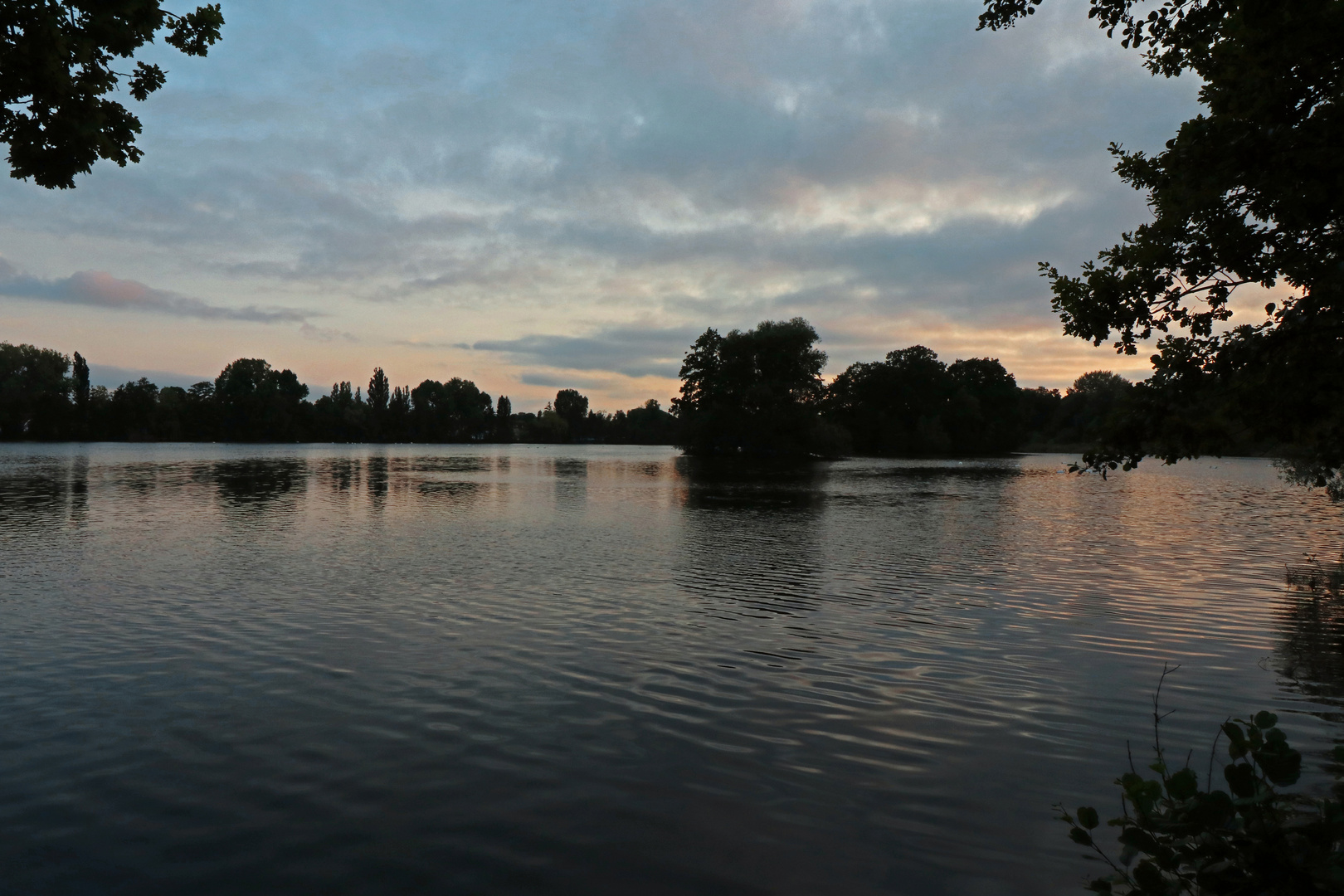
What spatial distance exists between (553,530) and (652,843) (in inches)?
1034

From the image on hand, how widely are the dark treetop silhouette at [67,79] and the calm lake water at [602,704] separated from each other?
7.87 metres

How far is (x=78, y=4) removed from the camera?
35.8 feet

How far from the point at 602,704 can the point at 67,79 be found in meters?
11.4

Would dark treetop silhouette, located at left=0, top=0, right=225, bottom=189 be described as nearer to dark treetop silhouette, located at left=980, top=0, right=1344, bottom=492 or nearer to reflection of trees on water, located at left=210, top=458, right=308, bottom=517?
dark treetop silhouette, located at left=980, top=0, right=1344, bottom=492

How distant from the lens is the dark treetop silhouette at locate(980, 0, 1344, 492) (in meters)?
9.77

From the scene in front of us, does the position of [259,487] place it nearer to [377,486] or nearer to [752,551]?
[377,486]

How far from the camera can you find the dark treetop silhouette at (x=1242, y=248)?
9766mm

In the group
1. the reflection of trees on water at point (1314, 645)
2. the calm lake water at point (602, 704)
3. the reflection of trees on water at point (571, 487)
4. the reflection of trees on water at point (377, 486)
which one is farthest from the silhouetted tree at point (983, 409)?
the reflection of trees on water at point (1314, 645)

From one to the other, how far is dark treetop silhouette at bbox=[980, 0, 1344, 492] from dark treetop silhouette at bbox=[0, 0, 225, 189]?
1265 cm

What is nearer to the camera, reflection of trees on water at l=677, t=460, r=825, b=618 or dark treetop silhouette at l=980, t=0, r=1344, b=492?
dark treetop silhouette at l=980, t=0, r=1344, b=492

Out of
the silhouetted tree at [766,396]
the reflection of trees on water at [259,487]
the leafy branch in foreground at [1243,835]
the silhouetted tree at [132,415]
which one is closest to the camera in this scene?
the leafy branch in foreground at [1243,835]

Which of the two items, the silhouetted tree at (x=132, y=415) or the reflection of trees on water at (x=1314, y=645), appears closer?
the reflection of trees on water at (x=1314, y=645)

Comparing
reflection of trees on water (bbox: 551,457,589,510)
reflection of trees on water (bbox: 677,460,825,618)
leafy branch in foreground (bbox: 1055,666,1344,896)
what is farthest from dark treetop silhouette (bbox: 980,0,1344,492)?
reflection of trees on water (bbox: 551,457,589,510)

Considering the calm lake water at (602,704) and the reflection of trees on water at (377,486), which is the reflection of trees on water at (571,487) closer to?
the reflection of trees on water at (377,486)
